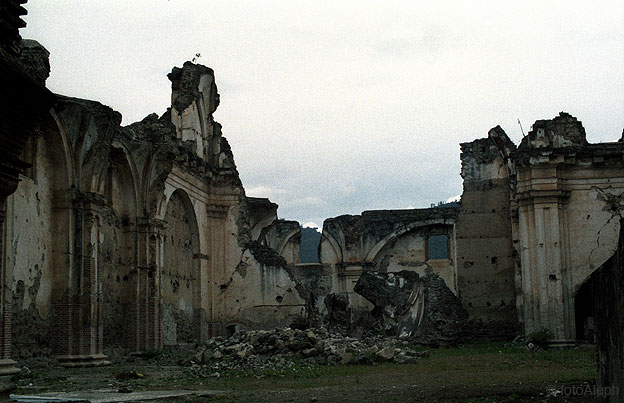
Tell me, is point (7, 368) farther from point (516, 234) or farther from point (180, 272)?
point (516, 234)

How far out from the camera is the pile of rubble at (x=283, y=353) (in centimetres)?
1580

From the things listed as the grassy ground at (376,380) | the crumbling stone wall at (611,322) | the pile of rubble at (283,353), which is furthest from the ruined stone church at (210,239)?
the crumbling stone wall at (611,322)

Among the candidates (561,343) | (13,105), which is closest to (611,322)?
(13,105)

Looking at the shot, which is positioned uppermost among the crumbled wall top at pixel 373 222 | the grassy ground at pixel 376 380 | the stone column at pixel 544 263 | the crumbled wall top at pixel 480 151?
the crumbled wall top at pixel 480 151

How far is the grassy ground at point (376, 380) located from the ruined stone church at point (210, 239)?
131cm

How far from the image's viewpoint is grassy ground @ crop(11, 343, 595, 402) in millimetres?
10062

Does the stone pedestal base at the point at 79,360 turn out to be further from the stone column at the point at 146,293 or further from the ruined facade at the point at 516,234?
the ruined facade at the point at 516,234

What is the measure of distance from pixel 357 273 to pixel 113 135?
16863 mm

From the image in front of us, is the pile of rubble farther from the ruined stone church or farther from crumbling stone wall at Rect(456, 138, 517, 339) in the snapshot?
crumbling stone wall at Rect(456, 138, 517, 339)

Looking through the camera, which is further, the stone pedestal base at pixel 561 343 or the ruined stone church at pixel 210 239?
the stone pedestal base at pixel 561 343

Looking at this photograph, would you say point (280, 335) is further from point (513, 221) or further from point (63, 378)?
point (513, 221)

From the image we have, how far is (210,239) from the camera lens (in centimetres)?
2533

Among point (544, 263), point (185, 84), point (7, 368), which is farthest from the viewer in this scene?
point (185, 84)

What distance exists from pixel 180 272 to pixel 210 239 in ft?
7.36
